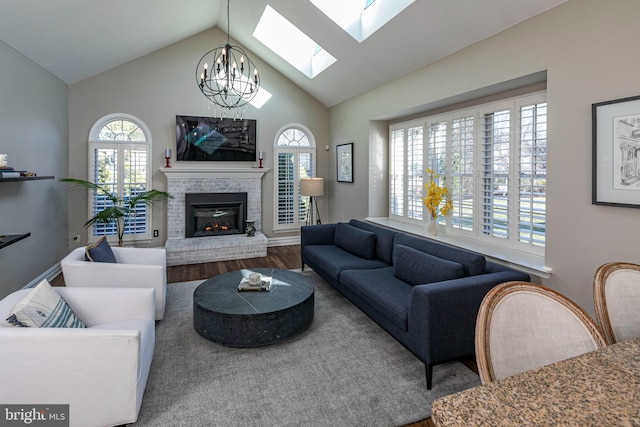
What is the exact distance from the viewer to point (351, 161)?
632 centimetres

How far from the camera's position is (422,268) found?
10.5 ft

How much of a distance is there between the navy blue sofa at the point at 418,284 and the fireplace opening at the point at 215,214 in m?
2.57

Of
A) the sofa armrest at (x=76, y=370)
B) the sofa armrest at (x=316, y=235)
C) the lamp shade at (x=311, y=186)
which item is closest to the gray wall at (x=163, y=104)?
the lamp shade at (x=311, y=186)

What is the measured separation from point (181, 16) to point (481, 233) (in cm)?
511

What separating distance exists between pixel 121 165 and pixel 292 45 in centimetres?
355

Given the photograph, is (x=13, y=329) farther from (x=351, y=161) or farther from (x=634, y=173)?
(x=351, y=161)

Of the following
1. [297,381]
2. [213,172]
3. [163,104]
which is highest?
[163,104]

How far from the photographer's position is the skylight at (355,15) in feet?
13.3

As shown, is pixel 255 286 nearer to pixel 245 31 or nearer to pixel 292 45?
pixel 292 45

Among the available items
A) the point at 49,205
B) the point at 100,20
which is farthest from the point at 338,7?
the point at 49,205

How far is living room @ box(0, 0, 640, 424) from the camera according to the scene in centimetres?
255

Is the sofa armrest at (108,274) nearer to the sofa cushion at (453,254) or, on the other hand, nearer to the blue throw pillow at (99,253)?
the blue throw pillow at (99,253)

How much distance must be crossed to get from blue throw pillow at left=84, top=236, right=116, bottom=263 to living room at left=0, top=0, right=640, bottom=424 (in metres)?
1.26

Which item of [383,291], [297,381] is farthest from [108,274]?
[383,291]
